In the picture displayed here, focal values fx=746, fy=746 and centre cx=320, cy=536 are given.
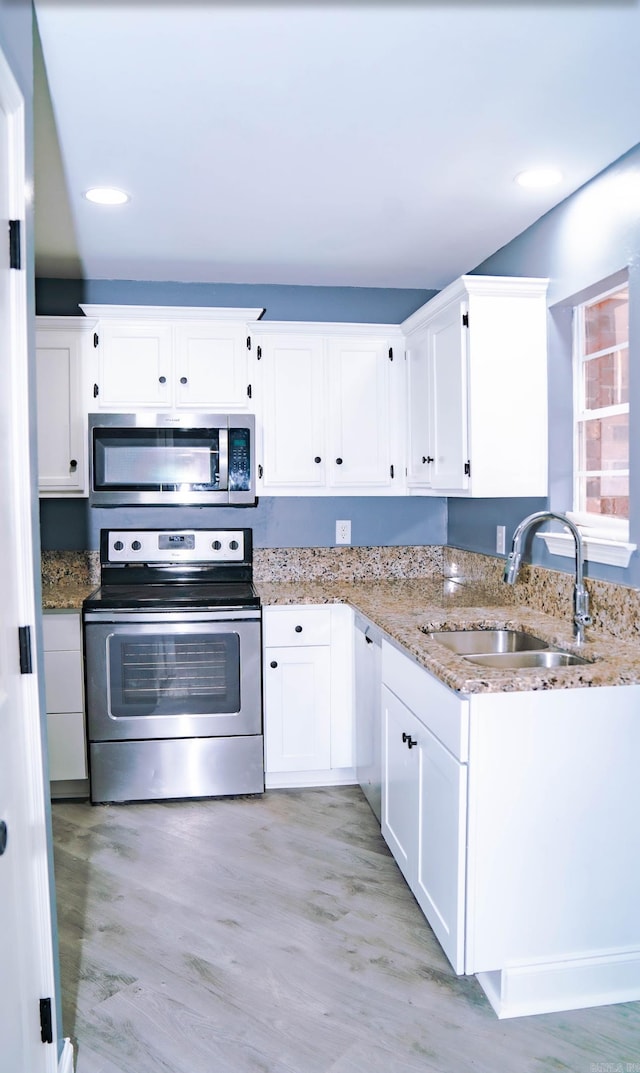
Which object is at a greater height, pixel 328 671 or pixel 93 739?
pixel 328 671

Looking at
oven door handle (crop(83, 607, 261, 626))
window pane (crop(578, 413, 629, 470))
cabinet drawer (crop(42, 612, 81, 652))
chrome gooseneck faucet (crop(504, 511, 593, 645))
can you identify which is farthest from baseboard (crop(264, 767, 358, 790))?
window pane (crop(578, 413, 629, 470))

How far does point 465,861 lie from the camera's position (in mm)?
1864

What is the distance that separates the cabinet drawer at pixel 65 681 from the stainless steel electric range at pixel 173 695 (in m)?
0.05

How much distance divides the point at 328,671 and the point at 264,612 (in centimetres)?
40

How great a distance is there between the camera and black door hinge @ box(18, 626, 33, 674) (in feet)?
4.55

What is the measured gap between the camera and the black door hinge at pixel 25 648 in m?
1.39

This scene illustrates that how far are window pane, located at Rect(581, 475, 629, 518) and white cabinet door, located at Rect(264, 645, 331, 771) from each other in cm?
128

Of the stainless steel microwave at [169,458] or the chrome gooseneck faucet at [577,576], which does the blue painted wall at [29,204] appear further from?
the stainless steel microwave at [169,458]

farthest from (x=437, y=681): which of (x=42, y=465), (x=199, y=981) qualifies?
(x=42, y=465)

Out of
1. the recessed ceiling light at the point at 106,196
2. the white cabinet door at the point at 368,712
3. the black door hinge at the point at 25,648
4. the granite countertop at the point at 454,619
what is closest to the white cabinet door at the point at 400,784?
the white cabinet door at the point at 368,712

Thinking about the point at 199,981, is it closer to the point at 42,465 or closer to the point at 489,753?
the point at 489,753

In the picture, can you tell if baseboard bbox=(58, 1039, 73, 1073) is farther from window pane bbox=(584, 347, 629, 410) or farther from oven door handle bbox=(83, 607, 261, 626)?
window pane bbox=(584, 347, 629, 410)

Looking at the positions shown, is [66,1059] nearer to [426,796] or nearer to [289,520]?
[426,796]

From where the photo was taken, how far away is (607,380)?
258cm
